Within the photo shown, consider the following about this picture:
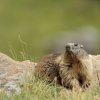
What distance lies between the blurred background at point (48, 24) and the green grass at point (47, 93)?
14.9 m

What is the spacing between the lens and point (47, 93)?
14.8 meters

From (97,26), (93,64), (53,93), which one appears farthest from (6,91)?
(97,26)

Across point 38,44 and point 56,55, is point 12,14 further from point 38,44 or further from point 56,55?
point 56,55

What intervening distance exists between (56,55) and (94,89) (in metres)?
1.73

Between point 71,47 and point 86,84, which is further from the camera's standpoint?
point 86,84

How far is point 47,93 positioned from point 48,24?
71.9 ft

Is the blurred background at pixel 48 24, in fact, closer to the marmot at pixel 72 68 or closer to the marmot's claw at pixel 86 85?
the marmot at pixel 72 68

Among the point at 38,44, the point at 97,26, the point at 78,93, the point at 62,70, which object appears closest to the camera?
the point at 78,93

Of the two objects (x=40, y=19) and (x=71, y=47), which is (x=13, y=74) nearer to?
(x=71, y=47)

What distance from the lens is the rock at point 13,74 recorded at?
1562cm

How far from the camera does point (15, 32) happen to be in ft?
115

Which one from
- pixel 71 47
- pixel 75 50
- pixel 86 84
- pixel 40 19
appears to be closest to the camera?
pixel 71 47

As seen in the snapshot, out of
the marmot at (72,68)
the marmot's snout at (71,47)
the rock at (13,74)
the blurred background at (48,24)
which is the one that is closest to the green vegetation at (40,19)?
the blurred background at (48,24)

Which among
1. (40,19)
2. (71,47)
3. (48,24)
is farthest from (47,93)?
(40,19)
